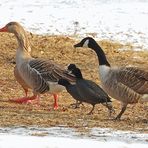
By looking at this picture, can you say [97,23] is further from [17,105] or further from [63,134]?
[63,134]

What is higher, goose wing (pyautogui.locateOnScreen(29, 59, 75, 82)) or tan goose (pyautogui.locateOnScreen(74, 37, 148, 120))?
tan goose (pyautogui.locateOnScreen(74, 37, 148, 120))

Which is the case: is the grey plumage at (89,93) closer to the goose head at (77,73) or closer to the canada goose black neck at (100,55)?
the goose head at (77,73)

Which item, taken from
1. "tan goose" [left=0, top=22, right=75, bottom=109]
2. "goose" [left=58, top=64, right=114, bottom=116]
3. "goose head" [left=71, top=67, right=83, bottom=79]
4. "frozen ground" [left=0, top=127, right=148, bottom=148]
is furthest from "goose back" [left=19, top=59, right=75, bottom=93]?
"frozen ground" [left=0, top=127, right=148, bottom=148]

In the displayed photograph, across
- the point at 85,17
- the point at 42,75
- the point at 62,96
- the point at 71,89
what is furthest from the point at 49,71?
the point at 85,17

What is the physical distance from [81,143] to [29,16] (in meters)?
17.1

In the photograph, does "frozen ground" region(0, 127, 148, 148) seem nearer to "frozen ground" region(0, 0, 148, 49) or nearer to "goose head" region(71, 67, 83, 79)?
"goose head" region(71, 67, 83, 79)

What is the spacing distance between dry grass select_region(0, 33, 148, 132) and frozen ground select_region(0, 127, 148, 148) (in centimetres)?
50

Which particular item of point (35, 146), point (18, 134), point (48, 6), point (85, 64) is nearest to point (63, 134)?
point (18, 134)

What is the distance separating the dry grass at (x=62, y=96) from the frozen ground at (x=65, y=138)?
1.64 feet

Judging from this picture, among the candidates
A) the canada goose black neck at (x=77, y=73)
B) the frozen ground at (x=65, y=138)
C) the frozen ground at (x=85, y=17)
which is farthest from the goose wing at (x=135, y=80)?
the frozen ground at (x=85, y=17)

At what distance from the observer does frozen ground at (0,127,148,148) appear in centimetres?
826

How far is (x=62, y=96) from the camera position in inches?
574

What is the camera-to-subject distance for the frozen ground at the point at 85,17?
896 inches

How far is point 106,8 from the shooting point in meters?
26.6
